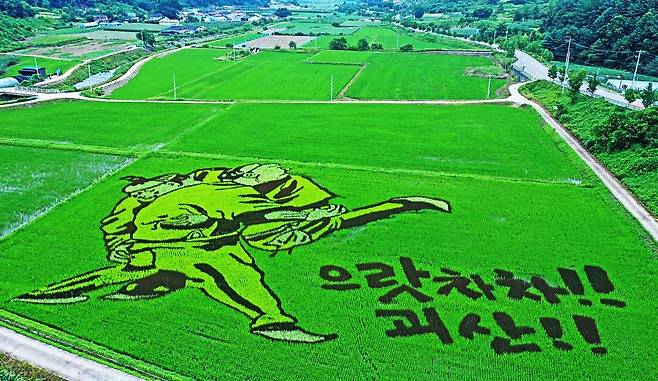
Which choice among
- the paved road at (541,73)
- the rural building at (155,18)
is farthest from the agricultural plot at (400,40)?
the rural building at (155,18)

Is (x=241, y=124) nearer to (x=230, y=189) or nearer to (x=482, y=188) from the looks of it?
(x=230, y=189)

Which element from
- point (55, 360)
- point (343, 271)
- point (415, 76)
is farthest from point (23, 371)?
point (415, 76)

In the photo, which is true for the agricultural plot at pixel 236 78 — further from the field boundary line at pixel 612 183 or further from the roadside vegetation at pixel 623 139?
the roadside vegetation at pixel 623 139

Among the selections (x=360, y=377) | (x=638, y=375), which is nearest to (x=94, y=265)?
(x=360, y=377)

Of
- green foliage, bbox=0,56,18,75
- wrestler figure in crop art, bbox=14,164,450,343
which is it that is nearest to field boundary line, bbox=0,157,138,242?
wrestler figure in crop art, bbox=14,164,450,343

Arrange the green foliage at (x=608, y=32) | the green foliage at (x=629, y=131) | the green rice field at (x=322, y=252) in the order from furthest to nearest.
Answer: 1. the green foliage at (x=608, y=32)
2. the green foliage at (x=629, y=131)
3. the green rice field at (x=322, y=252)
